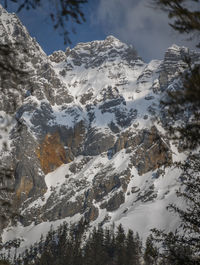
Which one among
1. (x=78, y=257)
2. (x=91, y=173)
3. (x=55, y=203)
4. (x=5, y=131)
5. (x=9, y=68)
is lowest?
(x=5, y=131)

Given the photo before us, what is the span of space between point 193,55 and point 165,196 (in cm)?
14249

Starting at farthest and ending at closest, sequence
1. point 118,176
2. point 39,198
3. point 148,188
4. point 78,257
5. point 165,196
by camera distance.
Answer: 1. point 39,198
2. point 118,176
3. point 148,188
4. point 165,196
5. point 78,257

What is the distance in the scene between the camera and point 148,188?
157 m

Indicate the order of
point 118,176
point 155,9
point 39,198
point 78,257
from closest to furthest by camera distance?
1. point 155,9
2. point 78,257
3. point 118,176
4. point 39,198

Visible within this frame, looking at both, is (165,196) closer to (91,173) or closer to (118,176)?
(118,176)

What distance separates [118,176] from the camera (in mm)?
171625

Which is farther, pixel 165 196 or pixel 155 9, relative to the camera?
pixel 165 196

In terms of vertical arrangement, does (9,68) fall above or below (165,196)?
below

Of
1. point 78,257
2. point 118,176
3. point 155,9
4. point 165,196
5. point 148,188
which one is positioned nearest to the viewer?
point 155,9

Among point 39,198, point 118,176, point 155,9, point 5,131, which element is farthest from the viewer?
point 39,198

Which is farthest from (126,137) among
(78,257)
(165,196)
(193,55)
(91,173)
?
(193,55)

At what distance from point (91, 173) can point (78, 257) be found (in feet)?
458

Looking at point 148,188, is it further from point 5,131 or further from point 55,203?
point 5,131

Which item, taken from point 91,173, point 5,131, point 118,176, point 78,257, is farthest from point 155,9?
point 91,173
